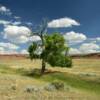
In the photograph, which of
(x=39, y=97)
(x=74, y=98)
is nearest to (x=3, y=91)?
(x=39, y=97)

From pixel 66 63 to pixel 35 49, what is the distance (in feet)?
36.6

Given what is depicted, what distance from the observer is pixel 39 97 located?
89.1 feet

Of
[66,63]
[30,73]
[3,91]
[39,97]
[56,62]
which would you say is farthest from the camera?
[66,63]

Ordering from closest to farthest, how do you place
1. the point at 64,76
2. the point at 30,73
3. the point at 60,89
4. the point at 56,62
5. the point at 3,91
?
the point at 3,91
the point at 60,89
the point at 64,76
the point at 30,73
the point at 56,62

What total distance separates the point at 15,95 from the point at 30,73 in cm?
3993

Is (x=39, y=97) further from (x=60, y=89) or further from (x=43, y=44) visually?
(x=43, y=44)

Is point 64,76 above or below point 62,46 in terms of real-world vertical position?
below

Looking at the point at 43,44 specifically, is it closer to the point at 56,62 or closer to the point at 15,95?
the point at 56,62

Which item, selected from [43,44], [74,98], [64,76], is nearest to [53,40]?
[43,44]

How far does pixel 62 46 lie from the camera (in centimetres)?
7231

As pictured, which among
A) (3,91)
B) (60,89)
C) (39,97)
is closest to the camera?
(39,97)

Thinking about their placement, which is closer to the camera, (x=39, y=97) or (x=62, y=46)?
(x=39, y=97)

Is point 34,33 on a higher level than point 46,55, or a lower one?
higher

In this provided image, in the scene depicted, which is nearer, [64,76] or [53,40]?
[64,76]
